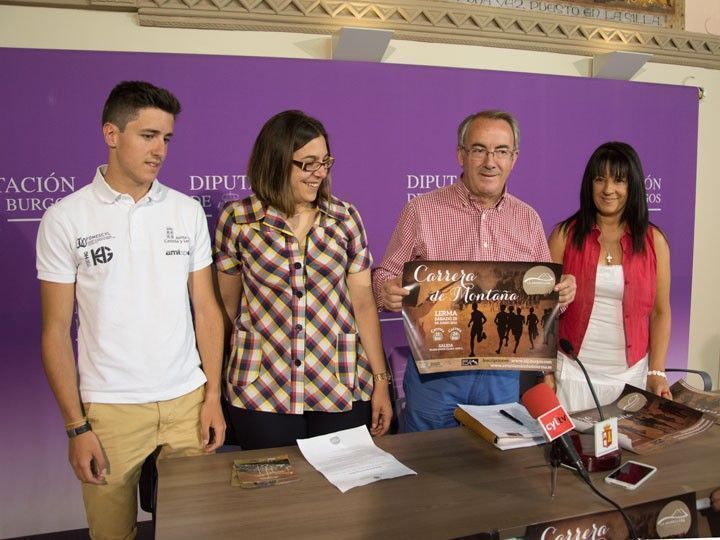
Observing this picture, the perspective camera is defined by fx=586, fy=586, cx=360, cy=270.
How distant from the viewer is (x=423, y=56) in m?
3.88

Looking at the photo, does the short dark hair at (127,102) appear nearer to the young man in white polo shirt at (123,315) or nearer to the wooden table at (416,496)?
the young man in white polo shirt at (123,315)

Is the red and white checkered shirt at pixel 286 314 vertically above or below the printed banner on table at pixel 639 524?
above

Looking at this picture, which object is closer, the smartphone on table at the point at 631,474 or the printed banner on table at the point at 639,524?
the printed banner on table at the point at 639,524

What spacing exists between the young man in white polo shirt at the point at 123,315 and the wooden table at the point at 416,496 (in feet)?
0.82

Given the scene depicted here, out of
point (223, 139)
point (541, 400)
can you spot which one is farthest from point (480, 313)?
point (223, 139)

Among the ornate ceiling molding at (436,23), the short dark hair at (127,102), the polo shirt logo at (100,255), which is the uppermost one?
the ornate ceiling molding at (436,23)

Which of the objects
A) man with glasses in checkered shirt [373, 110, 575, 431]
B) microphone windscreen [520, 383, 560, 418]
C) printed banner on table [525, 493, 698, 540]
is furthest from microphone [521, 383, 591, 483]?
man with glasses in checkered shirt [373, 110, 575, 431]

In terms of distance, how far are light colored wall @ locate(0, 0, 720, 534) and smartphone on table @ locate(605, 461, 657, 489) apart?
2.83 meters

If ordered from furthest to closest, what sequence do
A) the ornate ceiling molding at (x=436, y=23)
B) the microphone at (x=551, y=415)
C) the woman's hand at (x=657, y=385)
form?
the ornate ceiling molding at (x=436, y=23) → the woman's hand at (x=657, y=385) → the microphone at (x=551, y=415)

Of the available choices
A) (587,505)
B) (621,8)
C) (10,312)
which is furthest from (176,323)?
(621,8)

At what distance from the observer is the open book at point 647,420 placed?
6.05ft

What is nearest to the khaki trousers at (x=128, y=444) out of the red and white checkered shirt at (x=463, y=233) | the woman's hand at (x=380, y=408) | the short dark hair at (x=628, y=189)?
the woman's hand at (x=380, y=408)

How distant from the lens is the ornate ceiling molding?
333cm

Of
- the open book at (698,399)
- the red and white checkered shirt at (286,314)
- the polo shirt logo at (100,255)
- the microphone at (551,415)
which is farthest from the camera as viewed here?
the open book at (698,399)
